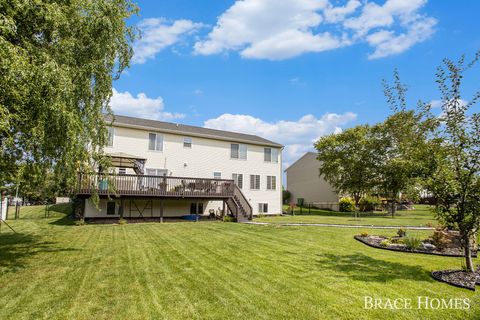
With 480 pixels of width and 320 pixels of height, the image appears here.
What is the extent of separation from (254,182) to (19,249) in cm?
1691

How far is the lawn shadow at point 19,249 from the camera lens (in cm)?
716

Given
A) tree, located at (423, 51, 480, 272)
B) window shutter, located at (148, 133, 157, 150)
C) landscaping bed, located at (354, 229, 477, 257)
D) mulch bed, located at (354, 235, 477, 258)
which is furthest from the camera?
window shutter, located at (148, 133, 157, 150)

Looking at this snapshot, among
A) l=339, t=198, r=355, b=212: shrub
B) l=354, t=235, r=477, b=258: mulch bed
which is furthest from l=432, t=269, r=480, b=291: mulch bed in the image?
l=339, t=198, r=355, b=212: shrub

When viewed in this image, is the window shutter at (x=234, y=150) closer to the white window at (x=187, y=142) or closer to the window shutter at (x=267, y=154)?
the window shutter at (x=267, y=154)

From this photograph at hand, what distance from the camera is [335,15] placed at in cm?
1183

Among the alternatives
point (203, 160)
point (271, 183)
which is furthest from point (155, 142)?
point (271, 183)

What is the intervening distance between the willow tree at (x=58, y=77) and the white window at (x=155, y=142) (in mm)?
10988

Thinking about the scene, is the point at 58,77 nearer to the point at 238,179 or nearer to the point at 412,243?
the point at 412,243

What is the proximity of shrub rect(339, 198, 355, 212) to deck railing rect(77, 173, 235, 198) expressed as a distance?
682 inches

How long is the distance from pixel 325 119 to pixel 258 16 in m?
16.5

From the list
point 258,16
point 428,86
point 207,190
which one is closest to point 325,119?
point 207,190

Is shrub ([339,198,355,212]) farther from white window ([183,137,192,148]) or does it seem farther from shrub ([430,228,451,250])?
shrub ([430,228,451,250])

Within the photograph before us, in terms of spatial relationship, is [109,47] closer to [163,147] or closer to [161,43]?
[161,43]

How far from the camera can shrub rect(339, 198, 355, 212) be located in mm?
30766
